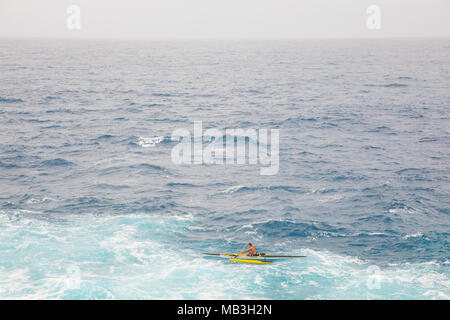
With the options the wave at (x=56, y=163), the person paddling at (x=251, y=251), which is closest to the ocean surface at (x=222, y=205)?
the wave at (x=56, y=163)

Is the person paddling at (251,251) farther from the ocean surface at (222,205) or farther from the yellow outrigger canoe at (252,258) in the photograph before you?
the ocean surface at (222,205)

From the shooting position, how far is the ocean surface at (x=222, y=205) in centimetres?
3119

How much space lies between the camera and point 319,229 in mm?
38219

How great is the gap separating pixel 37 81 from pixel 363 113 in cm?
8919

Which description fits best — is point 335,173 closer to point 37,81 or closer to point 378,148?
point 378,148

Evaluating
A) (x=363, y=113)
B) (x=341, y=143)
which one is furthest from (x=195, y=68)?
(x=341, y=143)
